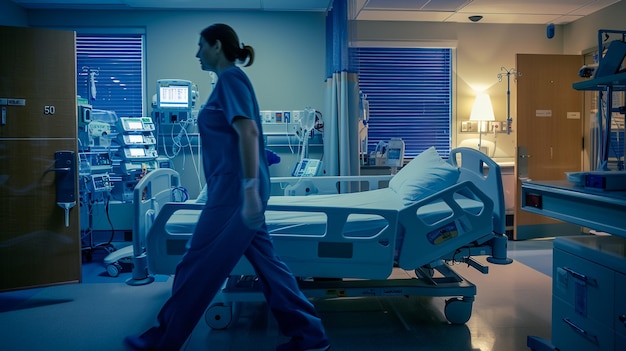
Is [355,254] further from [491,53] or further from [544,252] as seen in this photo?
[491,53]

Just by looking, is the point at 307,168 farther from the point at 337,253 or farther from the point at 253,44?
the point at 337,253

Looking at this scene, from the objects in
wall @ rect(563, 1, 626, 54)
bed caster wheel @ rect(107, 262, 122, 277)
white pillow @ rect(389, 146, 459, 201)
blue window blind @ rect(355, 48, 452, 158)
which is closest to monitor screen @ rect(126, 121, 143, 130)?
bed caster wheel @ rect(107, 262, 122, 277)

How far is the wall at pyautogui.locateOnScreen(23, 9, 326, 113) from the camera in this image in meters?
5.04

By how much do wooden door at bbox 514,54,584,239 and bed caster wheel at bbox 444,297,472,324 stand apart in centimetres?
282

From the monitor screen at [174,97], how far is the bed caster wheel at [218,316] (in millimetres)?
2598

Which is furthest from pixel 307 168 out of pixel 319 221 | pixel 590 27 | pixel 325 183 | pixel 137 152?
pixel 590 27

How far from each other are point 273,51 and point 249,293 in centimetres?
322

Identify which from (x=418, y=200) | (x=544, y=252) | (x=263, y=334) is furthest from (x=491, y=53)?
(x=263, y=334)

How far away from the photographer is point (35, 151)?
133 inches

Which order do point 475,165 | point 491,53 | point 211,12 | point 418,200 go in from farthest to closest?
1. point 491,53
2. point 211,12
3. point 475,165
4. point 418,200

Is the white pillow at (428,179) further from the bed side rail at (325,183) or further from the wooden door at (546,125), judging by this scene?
the wooden door at (546,125)

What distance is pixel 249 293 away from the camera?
8.43ft

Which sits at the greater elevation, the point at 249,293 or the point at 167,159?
the point at 167,159

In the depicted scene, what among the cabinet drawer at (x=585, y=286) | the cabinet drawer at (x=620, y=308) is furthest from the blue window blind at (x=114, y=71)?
the cabinet drawer at (x=620, y=308)
